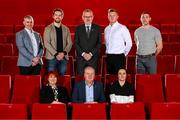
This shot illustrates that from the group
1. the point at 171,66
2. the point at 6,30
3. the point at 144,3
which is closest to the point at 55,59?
the point at 171,66

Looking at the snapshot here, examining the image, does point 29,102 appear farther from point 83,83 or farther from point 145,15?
point 145,15

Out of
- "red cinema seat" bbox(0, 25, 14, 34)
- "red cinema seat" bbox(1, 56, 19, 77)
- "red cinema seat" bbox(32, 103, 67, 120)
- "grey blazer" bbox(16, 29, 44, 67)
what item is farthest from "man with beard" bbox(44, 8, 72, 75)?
"red cinema seat" bbox(0, 25, 14, 34)

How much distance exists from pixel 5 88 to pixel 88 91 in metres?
0.65

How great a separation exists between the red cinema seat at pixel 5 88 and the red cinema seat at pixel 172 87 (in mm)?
1195

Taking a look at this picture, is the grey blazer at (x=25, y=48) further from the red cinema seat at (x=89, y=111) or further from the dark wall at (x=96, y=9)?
the dark wall at (x=96, y=9)

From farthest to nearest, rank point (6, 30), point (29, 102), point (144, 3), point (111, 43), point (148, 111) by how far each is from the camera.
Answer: point (144, 3), point (6, 30), point (111, 43), point (29, 102), point (148, 111)

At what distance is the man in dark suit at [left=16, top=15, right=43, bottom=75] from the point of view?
336cm

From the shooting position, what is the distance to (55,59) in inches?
133

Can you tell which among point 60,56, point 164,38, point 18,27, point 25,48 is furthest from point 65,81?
point 18,27

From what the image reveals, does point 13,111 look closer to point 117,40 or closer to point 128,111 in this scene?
point 128,111

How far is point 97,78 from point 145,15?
2.10ft

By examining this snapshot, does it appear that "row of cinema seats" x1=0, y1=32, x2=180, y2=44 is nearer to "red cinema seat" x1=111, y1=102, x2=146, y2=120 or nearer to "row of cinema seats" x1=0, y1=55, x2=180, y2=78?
"row of cinema seats" x1=0, y1=55, x2=180, y2=78

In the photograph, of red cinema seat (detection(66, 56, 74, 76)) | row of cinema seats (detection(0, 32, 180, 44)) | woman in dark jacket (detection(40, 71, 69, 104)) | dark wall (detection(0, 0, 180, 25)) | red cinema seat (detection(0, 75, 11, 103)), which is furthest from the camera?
dark wall (detection(0, 0, 180, 25))

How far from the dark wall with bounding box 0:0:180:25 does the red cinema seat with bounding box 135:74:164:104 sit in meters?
2.12
